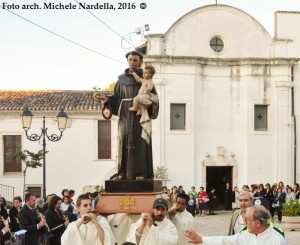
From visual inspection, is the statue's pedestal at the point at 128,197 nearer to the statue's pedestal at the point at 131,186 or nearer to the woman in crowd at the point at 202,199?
the statue's pedestal at the point at 131,186

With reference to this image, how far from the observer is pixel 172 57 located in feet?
99.9

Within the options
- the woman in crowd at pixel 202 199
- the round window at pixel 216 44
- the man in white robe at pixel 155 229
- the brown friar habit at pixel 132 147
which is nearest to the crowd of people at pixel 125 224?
the man in white robe at pixel 155 229

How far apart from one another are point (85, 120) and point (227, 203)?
783cm

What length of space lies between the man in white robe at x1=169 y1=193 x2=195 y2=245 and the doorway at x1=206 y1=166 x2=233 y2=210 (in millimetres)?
21619

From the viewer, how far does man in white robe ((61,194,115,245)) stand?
832 centimetres

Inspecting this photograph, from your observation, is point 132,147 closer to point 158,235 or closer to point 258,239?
point 158,235

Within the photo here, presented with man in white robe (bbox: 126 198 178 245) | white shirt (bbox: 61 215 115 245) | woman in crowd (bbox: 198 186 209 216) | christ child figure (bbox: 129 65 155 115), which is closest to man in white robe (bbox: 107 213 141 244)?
white shirt (bbox: 61 215 115 245)

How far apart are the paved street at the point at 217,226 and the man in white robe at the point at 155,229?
11.1m

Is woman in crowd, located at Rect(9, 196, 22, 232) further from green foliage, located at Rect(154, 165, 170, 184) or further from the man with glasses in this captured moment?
green foliage, located at Rect(154, 165, 170, 184)

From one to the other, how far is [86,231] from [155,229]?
93 cm

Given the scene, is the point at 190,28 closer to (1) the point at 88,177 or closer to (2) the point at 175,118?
(2) the point at 175,118

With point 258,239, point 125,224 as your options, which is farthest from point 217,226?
point 258,239

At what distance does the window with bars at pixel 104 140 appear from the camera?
32.8m

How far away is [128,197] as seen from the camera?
9.42 m
